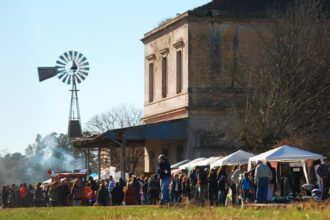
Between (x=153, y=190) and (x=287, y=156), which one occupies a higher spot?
(x=287, y=156)

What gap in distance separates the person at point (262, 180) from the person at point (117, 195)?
11478 millimetres

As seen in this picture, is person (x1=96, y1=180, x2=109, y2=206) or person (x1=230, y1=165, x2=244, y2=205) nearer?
person (x1=230, y1=165, x2=244, y2=205)

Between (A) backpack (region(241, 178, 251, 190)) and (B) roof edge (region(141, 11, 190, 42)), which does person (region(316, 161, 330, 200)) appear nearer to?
(A) backpack (region(241, 178, 251, 190))

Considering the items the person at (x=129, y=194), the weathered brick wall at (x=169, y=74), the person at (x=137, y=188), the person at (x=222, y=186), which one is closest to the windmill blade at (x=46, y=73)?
the weathered brick wall at (x=169, y=74)

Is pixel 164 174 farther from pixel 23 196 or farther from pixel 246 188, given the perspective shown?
pixel 23 196

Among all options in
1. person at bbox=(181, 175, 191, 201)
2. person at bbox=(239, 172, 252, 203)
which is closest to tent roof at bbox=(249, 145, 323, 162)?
person at bbox=(239, 172, 252, 203)

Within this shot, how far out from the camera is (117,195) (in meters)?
45.8

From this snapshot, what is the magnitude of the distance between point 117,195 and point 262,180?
478 inches

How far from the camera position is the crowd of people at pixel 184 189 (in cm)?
3462

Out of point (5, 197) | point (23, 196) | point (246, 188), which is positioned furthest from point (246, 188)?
point (5, 197)

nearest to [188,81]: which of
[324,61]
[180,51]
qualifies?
[180,51]

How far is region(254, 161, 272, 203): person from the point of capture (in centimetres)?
3472

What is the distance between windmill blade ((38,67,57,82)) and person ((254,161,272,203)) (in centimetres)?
4748

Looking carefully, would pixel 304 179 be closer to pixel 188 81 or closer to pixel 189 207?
pixel 189 207
